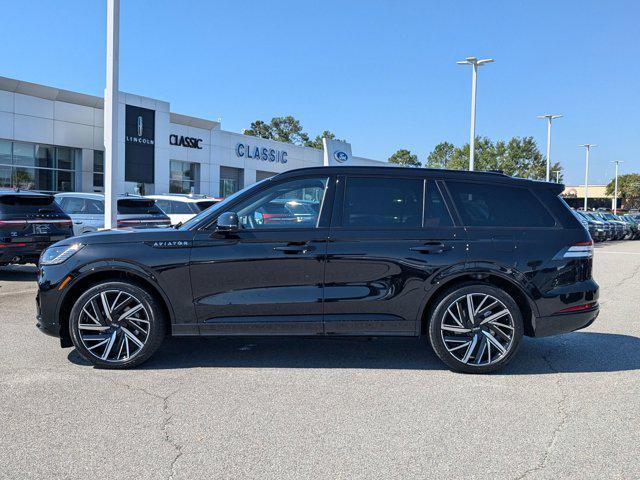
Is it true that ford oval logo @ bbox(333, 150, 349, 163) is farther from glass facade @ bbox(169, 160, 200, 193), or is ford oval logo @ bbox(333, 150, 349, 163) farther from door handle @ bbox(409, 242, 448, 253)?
door handle @ bbox(409, 242, 448, 253)

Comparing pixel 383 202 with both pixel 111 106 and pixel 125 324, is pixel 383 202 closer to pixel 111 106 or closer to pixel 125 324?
pixel 125 324

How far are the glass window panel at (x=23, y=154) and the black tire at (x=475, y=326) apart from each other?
24328 millimetres

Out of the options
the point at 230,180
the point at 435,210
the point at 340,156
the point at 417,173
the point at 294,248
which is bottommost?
the point at 294,248

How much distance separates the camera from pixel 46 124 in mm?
25531

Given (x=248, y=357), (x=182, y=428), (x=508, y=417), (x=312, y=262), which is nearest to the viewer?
(x=182, y=428)

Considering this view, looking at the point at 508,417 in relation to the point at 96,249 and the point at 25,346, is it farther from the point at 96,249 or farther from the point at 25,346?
the point at 25,346

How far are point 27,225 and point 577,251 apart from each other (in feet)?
30.7

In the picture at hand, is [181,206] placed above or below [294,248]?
above

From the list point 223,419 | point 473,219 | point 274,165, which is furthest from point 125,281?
point 274,165

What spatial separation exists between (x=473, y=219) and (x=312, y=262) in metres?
1.55

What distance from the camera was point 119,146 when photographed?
2770 cm

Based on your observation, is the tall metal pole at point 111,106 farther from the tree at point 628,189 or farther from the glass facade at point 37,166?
the tree at point 628,189

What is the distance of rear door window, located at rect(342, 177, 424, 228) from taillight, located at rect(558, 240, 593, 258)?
1342 millimetres

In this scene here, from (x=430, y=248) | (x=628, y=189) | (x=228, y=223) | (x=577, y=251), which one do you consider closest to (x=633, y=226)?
(x=577, y=251)
